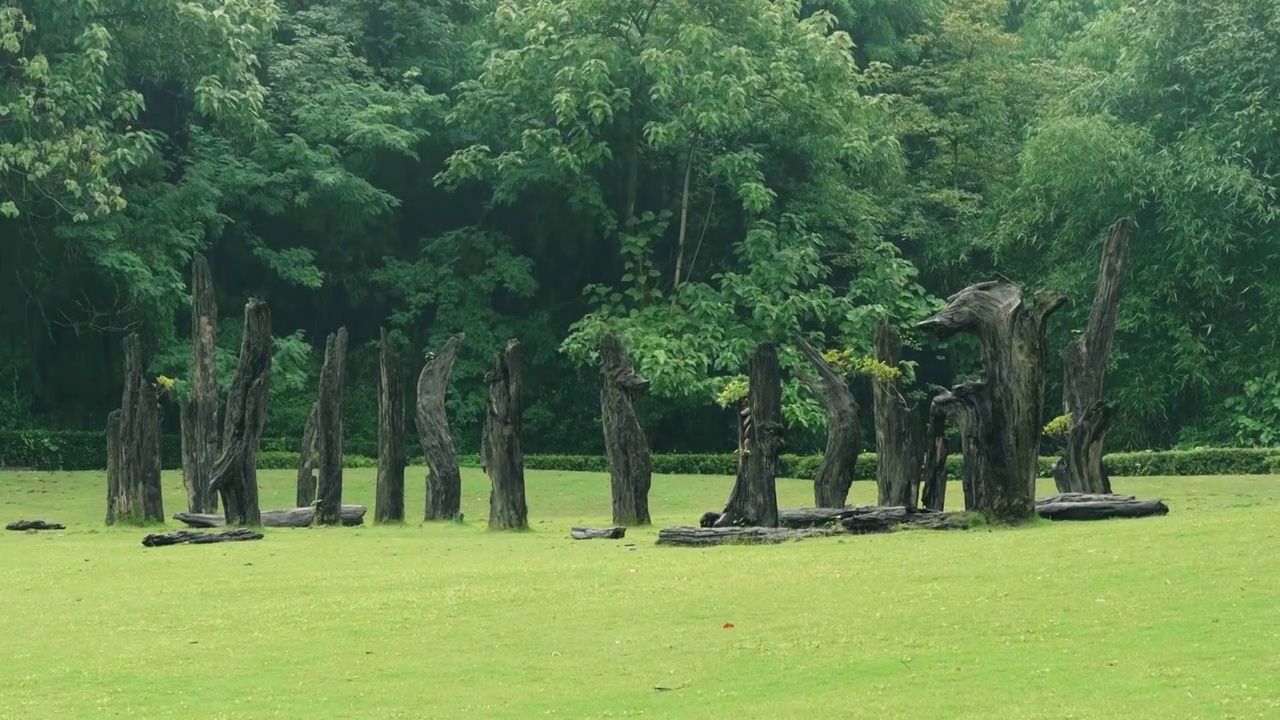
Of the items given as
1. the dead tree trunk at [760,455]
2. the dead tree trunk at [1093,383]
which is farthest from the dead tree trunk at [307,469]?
the dead tree trunk at [1093,383]

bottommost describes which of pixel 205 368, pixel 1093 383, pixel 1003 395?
pixel 1003 395

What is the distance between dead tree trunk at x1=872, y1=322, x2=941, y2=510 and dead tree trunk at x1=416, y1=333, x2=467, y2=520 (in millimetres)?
6286

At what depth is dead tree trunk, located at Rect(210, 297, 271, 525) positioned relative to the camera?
2284 centimetres

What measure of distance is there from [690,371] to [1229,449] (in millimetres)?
11243

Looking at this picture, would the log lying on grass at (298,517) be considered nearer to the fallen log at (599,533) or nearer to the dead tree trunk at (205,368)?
the dead tree trunk at (205,368)

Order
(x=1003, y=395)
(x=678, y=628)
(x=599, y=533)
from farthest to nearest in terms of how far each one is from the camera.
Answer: (x=599, y=533) < (x=1003, y=395) < (x=678, y=628)

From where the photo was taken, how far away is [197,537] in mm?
21281

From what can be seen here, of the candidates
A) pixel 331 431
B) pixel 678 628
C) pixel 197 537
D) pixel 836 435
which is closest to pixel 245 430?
pixel 331 431

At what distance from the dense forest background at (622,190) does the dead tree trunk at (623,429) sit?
13.8 m

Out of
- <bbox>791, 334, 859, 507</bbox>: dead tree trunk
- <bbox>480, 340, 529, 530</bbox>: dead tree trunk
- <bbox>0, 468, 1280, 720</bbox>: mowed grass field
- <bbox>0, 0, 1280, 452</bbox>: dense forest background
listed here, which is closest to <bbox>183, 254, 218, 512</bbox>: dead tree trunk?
<bbox>480, 340, 529, 530</bbox>: dead tree trunk

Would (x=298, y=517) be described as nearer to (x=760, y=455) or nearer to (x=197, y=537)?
(x=197, y=537)

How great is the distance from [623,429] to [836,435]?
9.24 feet

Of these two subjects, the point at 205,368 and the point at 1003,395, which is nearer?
the point at 1003,395

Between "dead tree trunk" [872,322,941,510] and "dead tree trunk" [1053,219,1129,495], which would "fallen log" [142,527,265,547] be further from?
"dead tree trunk" [1053,219,1129,495]
